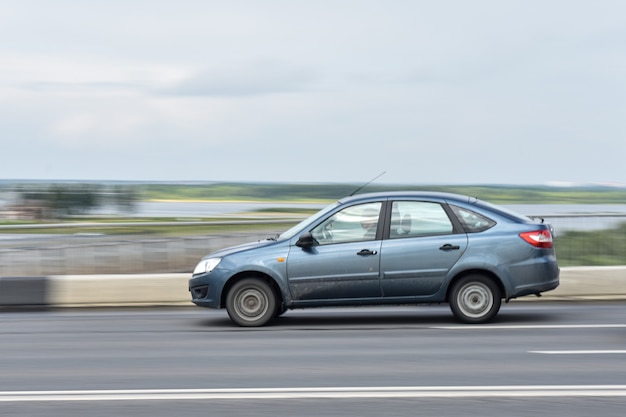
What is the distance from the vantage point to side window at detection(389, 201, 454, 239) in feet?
36.8

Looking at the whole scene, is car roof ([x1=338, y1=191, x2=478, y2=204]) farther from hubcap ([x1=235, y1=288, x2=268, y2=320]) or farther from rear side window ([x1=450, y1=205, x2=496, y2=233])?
hubcap ([x1=235, y1=288, x2=268, y2=320])

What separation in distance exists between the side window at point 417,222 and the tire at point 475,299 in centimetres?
65

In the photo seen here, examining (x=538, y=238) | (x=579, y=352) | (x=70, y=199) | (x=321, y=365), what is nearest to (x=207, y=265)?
(x=321, y=365)

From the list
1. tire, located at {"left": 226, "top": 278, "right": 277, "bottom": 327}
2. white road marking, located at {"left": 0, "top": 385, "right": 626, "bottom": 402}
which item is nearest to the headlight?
tire, located at {"left": 226, "top": 278, "right": 277, "bottom": 327}

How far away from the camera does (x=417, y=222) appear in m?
11.2

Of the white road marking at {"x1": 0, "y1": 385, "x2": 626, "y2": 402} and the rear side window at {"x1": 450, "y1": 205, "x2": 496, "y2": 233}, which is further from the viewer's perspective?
the rear side window at {"x1": 450, "y1": 205, "x2": 496, "y2": 233}

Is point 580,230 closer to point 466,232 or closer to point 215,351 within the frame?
point 466,232

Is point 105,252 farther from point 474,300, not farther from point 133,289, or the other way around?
point 474,300

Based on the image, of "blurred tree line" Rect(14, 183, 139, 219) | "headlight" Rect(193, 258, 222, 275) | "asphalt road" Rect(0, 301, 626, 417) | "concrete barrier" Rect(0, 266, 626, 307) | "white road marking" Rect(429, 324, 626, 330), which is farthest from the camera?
"blurred tree line" Rect(14, 183, 139, 219)

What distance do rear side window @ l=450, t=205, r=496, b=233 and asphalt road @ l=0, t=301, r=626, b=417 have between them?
1140 millimetres

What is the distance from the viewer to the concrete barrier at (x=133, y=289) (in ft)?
46.7

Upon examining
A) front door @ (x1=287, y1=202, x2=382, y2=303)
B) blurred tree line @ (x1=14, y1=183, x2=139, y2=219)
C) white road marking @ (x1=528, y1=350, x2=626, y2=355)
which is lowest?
white road marking @ (x1=528, y1=350, x2=626, y2=355)

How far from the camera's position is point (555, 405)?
254 inches

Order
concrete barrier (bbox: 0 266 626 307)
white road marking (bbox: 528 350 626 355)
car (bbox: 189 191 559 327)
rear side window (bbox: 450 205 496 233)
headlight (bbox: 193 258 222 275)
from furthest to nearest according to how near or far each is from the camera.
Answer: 1. concrete barrier (bbox: 0 266 626 307)
2. headlight (bbox: 193 258 222 275)
3. rear side window (bbox: 450 205 496 233)
4. car (bbox: 189 191 559 327)
5. white road marking (bbox: 528 350 626 355)
